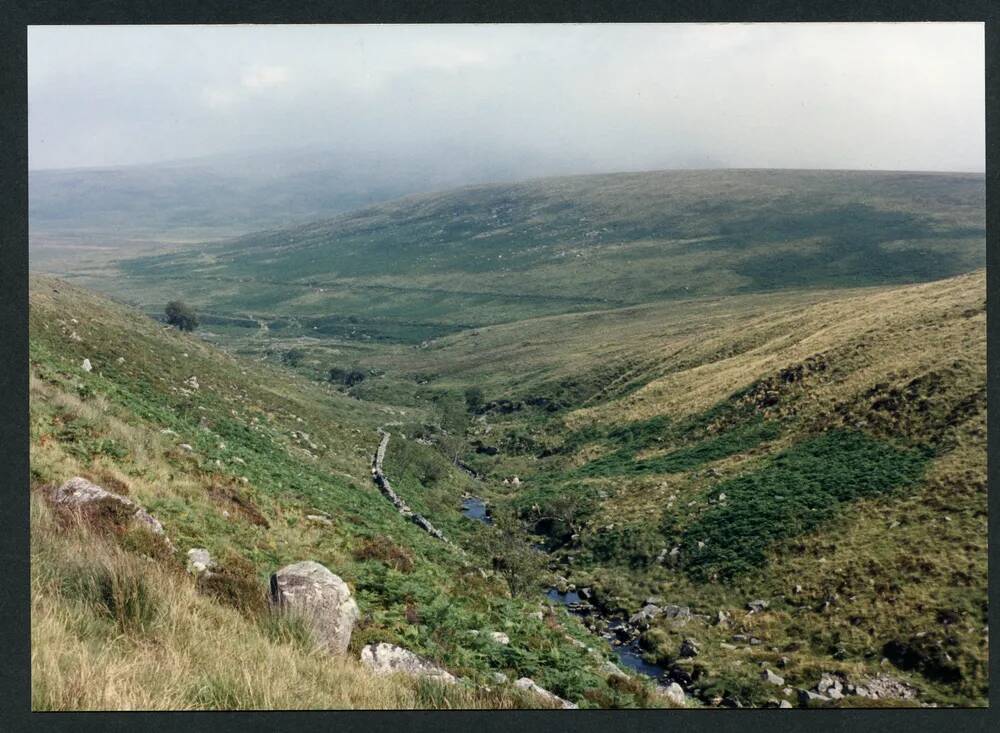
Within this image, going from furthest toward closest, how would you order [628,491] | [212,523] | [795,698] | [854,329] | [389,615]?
[854,329]
[628,491]
[795,698]
[212,523]
[389,615]

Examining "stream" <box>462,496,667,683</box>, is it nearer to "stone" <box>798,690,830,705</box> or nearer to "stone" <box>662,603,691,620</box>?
"stone" <box>662,603,691,620</box>

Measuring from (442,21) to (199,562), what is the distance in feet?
25.0

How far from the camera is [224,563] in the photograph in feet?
31.4

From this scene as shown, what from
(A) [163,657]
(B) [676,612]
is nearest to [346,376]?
(B) [676,612]

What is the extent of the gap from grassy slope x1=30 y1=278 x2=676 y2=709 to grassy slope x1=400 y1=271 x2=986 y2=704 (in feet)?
21.4

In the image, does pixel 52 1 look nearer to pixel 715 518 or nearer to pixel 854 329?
pixel 715 518

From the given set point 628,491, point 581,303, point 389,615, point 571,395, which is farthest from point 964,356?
point 581,303

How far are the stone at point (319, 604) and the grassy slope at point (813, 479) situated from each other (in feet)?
44.6

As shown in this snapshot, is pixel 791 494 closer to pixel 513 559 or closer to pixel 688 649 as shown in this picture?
pixel 688 649

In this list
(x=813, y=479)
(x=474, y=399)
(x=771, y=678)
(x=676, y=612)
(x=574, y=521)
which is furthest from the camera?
(x=474, y=399)

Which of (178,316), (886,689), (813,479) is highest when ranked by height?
(813,479)

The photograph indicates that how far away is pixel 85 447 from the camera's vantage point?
11992 mm

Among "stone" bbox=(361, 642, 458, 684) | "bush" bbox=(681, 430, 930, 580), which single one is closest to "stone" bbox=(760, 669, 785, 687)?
"bush" bbox=(681, 430, 930, 580)

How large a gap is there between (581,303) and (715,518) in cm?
12605
